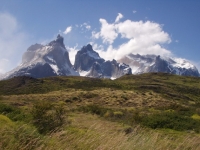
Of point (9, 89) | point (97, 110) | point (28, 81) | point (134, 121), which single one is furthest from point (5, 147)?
point (28, 81)

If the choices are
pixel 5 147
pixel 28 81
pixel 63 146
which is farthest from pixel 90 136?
pixel 28 81

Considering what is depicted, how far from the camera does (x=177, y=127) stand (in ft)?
72.4

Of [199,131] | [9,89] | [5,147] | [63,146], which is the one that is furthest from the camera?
[9,89]

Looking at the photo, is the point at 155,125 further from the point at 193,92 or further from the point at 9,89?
the point at 193,92

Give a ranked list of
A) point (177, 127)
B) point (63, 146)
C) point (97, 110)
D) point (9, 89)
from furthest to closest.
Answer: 1. point (9, 89)
2. point (97, 110)
3. point (177, 127)
4. point (63, 146)

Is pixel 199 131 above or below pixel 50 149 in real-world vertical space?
below

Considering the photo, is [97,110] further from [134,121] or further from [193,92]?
[193,92]

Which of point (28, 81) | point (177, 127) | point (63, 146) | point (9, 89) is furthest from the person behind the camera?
point (28, 81)

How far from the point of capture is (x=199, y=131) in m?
20.6

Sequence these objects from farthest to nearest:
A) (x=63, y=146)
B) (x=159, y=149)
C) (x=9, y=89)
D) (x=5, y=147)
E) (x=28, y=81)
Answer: (x=28, y=81) < (x=9, y=89) < (x=159, y=149) < (x=63, y=146) < (x=5, y=147)

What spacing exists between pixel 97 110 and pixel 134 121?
1298 cm

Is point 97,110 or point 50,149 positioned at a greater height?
point 50,149

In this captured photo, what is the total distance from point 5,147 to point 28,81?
10848 centimetres

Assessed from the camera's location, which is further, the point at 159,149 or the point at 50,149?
the point at 159,149
